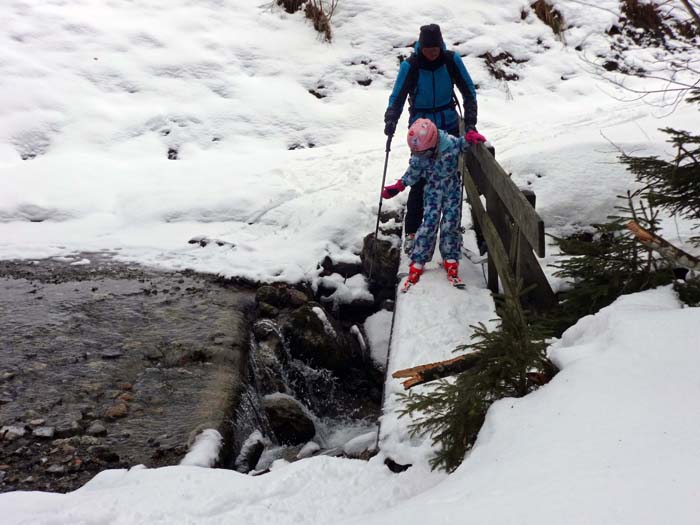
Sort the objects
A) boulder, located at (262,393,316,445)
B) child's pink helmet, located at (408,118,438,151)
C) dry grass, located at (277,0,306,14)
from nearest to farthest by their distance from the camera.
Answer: boulder, located at (262,393,316,445) → child's pink helmet, located at (408,118,438,151) → dry grass, located at (277,0,306,14)

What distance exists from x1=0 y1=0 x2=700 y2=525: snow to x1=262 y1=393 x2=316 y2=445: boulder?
12.4 inches

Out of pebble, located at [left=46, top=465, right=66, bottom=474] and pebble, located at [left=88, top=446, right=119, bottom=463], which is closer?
pebble, located at [left=46, top=465, right=66, bottom=474]

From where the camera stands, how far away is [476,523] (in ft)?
6.01

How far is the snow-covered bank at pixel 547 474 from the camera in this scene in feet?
5.80

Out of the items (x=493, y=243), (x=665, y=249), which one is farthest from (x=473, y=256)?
(x=665, y=249)

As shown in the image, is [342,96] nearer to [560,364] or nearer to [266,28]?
[266,28]

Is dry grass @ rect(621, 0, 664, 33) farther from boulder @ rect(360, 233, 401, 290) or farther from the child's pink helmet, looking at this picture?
the child's pink helmet

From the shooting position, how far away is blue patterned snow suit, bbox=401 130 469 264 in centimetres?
534

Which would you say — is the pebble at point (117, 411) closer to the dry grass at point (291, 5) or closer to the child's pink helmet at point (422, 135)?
the child's pink helmet at point (422, 135)

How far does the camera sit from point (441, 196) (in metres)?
5.42

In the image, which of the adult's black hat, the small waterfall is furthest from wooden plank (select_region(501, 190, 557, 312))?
the adult's black hat

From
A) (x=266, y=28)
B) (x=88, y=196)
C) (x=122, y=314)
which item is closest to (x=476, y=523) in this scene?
(x=122, y=314)

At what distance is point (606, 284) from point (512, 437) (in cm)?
169

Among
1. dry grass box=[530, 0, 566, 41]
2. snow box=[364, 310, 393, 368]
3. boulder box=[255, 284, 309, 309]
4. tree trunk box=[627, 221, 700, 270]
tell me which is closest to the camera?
tree trunk box=[627, 221, 700, 270]
